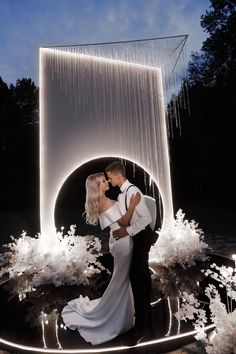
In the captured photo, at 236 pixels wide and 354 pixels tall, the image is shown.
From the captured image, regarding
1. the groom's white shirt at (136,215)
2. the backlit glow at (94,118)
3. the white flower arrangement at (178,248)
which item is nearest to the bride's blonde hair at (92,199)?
the groom's white shirt at (136,215)

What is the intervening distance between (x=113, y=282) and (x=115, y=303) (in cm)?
24

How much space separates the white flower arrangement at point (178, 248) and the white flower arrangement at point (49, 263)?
1309 millimetres

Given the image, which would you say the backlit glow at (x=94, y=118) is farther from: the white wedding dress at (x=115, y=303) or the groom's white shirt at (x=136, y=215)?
the groom's white shirt at (x=136, y=215)

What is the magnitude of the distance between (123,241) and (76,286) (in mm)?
2170

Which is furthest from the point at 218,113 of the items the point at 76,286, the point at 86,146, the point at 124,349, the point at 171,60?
the point at 124,349

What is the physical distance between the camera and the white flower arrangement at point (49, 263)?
5.29 m

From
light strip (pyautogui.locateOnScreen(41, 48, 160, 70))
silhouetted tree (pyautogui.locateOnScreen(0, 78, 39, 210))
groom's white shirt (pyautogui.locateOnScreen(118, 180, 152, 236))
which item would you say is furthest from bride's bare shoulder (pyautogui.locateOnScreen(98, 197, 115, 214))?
silhouetted tree (pyautogui.locateOnScreen(0, 78, 39, 210))

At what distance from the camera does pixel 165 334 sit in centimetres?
354

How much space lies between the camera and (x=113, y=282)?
3.64m

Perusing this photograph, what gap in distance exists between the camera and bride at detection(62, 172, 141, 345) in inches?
138

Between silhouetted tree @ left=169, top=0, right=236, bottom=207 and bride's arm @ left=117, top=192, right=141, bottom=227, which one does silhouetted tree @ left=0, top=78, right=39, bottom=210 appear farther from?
bride's arm @ left=117, top=192, right=141, bottom=227

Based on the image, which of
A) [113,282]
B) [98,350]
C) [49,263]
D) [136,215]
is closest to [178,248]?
[49,263]

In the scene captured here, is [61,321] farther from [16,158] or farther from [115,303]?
[16,158]

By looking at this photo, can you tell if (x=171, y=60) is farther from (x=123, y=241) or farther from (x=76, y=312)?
(x=76, y=312)
